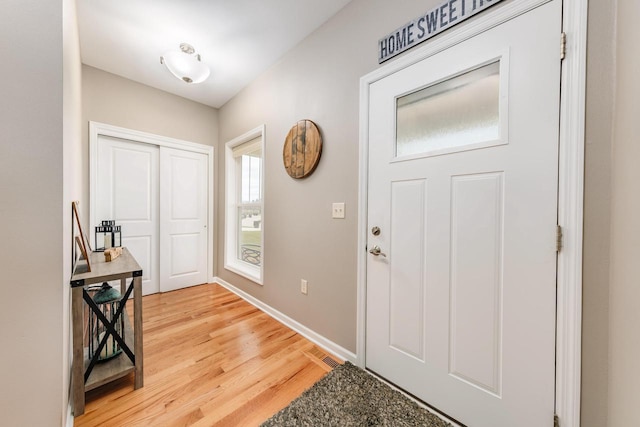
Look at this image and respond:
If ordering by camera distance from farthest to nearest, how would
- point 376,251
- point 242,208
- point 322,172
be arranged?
point 242,208 < point 322,172 < point 376,251

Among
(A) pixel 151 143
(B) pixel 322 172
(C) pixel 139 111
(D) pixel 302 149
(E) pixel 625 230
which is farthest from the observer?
(A) pixel 151 143

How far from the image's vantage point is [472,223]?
112cm

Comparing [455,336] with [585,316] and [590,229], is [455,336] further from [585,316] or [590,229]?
[590,229]

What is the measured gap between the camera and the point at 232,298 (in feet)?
9.18

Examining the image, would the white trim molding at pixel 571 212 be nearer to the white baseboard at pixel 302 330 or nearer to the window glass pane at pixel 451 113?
the window glass pane at pixel 451 113

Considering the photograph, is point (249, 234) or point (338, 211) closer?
point (338, 211)

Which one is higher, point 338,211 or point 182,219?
point 338,211

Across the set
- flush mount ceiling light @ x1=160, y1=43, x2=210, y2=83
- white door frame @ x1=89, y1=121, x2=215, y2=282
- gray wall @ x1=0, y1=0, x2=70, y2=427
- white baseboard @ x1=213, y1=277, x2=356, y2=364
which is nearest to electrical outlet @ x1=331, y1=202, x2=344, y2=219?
white baseboard @ x1=213, y1=277, x2=356, y2=364

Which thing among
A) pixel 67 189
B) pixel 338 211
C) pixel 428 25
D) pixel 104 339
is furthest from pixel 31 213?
pixel 428 25

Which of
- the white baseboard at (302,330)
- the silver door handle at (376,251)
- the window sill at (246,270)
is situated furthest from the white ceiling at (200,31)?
the white baseboard at (302,330)

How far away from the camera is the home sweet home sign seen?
1.12m

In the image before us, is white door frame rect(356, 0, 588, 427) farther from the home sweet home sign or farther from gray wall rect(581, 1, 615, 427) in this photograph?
the home sweet home sign

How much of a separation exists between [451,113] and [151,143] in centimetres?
324

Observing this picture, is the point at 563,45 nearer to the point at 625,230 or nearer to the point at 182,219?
the point at 625,230
